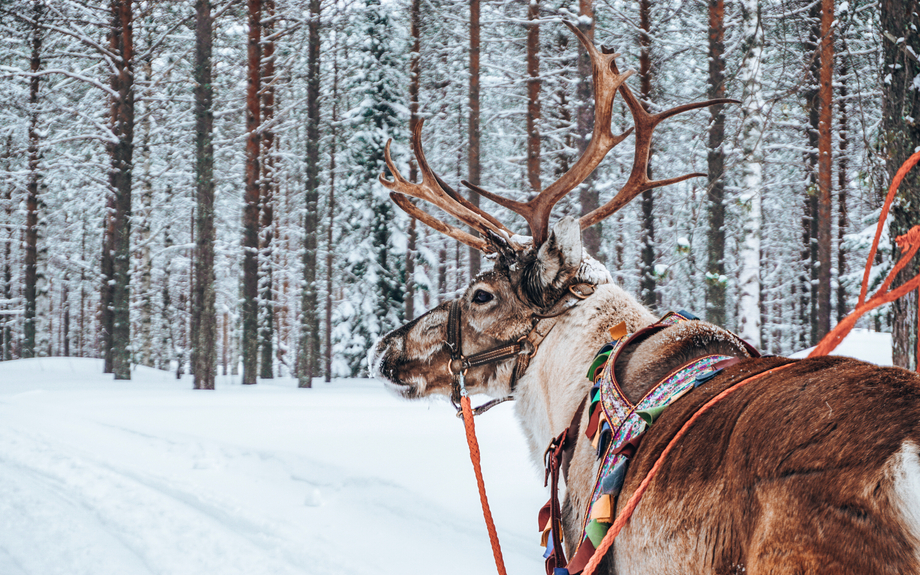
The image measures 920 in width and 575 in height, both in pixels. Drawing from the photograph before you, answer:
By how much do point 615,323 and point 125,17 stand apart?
1676cm

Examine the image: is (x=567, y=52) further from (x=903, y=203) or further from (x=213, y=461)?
(x=213, y=461)

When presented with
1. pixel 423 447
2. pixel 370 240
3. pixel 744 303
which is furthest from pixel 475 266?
pixel 423 447

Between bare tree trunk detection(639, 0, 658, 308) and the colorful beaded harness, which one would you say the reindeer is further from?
bare tree trunk detection(639, 0, 658, 308)

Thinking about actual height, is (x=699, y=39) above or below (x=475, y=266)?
above

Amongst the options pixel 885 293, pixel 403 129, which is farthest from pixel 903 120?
pixel 403 129

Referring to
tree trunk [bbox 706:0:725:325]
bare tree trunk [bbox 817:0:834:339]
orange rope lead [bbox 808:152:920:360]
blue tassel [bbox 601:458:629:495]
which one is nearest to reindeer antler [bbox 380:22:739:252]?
orange rope lead [bbox 808:152:920:360]

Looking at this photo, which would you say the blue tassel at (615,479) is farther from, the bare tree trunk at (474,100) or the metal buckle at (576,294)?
the bare tree trunk at (474,100)

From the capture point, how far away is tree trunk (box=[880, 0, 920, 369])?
14.3 ft

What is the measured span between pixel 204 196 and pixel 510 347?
40.5 ft

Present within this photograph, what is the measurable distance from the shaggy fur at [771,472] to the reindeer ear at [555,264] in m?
0.44

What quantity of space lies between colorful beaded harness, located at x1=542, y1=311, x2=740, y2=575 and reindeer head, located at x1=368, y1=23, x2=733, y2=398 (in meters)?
0.58

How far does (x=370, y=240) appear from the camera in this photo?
1622cm

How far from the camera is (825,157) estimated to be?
39.8 ft

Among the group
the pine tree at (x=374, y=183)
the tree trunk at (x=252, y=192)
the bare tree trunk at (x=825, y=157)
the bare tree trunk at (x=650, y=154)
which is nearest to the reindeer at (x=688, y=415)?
the bare tree trunk at (x=825, y=157)
